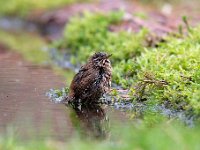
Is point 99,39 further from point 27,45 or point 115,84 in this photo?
point 27,45

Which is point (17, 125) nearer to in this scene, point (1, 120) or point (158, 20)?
point (1, 120)

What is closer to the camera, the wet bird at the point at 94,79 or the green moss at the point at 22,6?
the wet bird at the point at 94,79

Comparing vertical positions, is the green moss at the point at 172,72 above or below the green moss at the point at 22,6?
below

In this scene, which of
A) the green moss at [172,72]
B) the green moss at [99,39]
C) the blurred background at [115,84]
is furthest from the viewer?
the green moss at [99,39]

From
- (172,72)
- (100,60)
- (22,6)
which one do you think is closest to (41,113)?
(100,60)

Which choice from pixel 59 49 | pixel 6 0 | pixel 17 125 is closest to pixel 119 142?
pixel 17 125

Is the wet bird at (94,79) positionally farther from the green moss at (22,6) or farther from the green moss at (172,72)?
the green moss at (22,6)

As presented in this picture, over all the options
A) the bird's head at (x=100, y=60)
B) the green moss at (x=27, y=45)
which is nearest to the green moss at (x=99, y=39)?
the green moss at (x=27, y=45)
